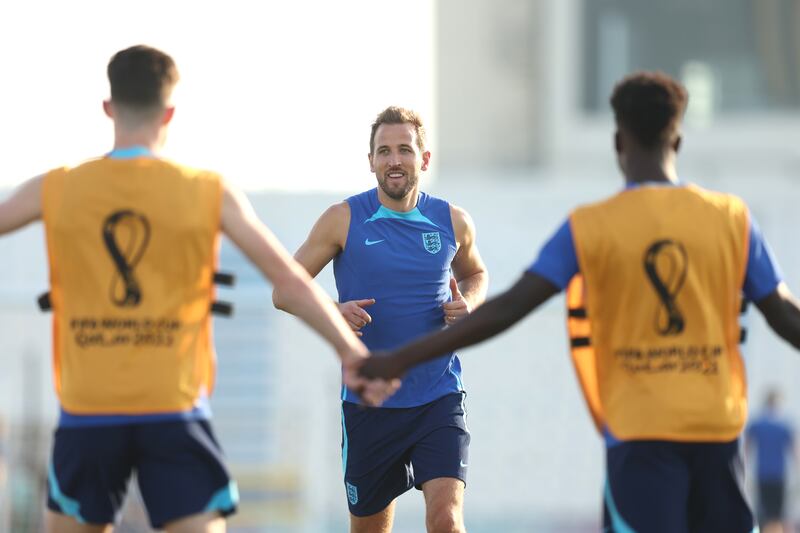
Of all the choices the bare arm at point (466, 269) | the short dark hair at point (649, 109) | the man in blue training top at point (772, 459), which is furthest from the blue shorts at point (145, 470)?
the man in blue training top at point (772, 459)

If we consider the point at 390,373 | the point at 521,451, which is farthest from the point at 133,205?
the point at 521,451

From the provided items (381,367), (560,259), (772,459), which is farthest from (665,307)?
(772,459)

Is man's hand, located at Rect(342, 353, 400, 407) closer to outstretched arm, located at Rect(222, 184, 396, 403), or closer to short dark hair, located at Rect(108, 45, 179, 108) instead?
outstretched arm, located at Rect(222, 184, 396, 403)

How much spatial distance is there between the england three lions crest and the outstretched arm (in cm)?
190

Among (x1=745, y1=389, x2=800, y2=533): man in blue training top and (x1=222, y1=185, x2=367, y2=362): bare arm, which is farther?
(x1=745, y1=389, x2=800, y2=533): man in blue training top

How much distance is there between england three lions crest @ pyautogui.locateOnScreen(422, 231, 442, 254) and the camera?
863 cm

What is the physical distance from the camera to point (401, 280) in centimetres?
855

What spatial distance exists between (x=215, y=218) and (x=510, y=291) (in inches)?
43.6

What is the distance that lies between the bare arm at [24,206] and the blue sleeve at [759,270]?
2.59m

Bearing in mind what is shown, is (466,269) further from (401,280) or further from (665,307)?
(665,307)

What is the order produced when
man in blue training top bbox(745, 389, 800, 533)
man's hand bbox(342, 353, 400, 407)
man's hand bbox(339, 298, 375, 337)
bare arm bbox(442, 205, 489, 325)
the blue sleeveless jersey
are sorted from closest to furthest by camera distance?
man's hand bbox(342, 353, 400, 407)
man's hand bbox(339, 298, 375, 337)
the blue sleeveless jersey
bare arm bbox(442, 205, 489, 325)
man in blue training top bbox(745, 389, 800, 533)

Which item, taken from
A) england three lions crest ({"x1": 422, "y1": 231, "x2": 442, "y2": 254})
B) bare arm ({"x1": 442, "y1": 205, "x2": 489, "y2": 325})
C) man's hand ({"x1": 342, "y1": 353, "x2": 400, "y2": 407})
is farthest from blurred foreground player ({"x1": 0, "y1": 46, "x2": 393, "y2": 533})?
bare arm ({"x1": 442, "y1": 205, "x2": 489, "y2": 325})

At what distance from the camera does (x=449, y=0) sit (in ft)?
141

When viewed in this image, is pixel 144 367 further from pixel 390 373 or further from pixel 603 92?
pixel 603 92
